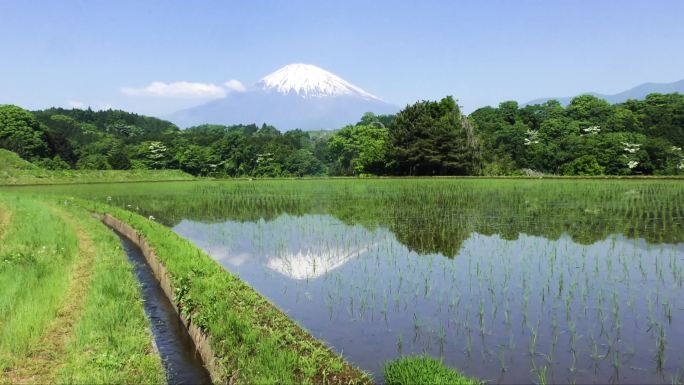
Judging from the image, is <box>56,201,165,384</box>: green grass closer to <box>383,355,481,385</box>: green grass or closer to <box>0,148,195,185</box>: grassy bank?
<box>383,355,481,385</box>: green grass

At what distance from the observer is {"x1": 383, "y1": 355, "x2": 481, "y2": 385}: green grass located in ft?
16.1

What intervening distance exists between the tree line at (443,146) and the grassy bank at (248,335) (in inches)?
1873

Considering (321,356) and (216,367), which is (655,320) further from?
(216,367)

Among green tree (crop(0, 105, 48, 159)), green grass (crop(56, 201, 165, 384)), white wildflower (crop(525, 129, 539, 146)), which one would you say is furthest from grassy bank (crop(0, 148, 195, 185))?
green grass (crop(56, 201, 165, 384))

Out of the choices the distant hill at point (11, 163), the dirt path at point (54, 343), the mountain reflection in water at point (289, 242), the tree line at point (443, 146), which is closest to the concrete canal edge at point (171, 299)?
the dirt path at point (54, 343)

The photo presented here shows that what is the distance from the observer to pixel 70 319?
759 cm

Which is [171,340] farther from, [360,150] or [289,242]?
[360,150]

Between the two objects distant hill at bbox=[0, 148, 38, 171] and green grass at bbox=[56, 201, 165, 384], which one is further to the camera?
distant hill at bbox=[0, 148, 38, 171]

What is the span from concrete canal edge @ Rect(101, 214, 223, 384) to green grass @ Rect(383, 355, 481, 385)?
2119mm

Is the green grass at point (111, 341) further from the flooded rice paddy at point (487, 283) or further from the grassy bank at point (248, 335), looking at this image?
the flooded rice paddy at point (487, 283)

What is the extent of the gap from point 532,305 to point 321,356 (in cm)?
465

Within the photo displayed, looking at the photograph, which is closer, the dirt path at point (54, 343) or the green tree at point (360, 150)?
the dirt path at point (54, 343)

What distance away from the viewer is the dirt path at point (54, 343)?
5.63 metres

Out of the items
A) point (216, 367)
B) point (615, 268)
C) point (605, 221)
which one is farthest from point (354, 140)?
point (216, 367)
